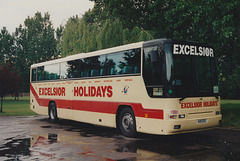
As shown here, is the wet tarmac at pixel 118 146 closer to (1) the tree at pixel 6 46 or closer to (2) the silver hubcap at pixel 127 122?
(2) the silver hubcap at pixel 127 122

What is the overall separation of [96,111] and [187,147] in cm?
515

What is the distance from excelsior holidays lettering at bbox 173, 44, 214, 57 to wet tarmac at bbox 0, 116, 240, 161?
2.91 metres

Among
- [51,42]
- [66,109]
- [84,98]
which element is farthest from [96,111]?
[51,42]

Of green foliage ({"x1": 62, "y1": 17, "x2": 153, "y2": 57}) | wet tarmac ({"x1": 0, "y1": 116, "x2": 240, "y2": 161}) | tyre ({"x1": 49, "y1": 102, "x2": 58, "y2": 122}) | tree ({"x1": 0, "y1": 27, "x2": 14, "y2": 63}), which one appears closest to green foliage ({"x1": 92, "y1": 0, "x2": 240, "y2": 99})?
green foliage ({"x1": 62, "y1": 17, "x2": 153, "y2": 57})

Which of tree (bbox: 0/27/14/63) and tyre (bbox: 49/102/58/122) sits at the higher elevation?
tree (bbox: 0/27/14/63)

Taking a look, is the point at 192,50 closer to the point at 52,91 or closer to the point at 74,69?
the point at 74,69

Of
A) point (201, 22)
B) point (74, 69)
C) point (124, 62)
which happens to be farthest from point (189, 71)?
point (201, 22)

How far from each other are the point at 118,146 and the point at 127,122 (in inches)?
81.5

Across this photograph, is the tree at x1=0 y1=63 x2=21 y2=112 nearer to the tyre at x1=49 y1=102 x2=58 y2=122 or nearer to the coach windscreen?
the tyre at x1=49 y1=102 x2=58 y2=122

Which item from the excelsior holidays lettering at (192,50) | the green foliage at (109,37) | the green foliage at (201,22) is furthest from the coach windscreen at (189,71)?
the green foliage at (109,37)

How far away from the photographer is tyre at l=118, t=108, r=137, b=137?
10.9 meters

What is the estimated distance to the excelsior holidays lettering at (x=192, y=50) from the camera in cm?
980

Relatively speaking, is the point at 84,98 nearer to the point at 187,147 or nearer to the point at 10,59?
the point at 187,147

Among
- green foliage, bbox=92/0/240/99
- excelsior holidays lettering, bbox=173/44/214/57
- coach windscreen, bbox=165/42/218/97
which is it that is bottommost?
coach windscreen, bbox=165/42/218/97
